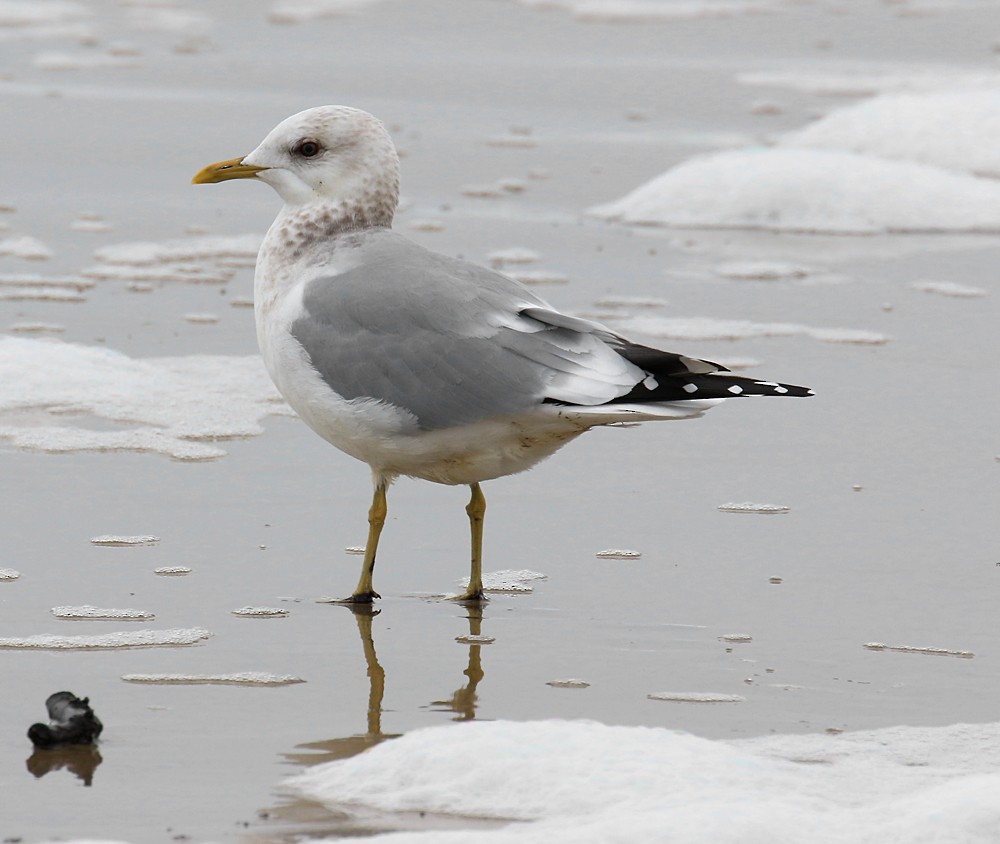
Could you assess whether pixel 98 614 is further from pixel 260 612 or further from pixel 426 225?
pixel 426 225

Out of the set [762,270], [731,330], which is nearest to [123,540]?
[731,330]

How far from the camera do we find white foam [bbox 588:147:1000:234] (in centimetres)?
968

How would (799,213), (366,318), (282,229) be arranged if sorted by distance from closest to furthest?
1. (366,318)
2. (282,229)
3. (799,213)

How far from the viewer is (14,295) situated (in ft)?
25.8

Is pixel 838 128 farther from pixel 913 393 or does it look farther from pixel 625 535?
pixel 625 535

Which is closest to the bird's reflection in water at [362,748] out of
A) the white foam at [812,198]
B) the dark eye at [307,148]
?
the dark eye at [307,148]

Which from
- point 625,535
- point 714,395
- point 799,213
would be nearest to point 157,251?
point 799,213

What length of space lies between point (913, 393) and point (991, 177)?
4.69 m

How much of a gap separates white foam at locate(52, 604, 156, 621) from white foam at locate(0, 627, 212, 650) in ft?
0.34

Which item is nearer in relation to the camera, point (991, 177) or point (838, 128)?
point (991, 177)

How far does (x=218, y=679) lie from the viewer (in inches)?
157

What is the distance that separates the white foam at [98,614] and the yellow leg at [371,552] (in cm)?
54

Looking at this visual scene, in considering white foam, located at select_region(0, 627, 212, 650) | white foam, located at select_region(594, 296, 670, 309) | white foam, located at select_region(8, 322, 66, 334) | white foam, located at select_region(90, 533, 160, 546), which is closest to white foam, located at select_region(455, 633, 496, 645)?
white foam, located at select_region(0, 627, 212, 650)

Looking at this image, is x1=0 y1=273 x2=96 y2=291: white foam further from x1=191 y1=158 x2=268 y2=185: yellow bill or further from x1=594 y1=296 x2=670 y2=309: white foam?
x1=191 y1=158 x2=268 y2=185: yellow bill
